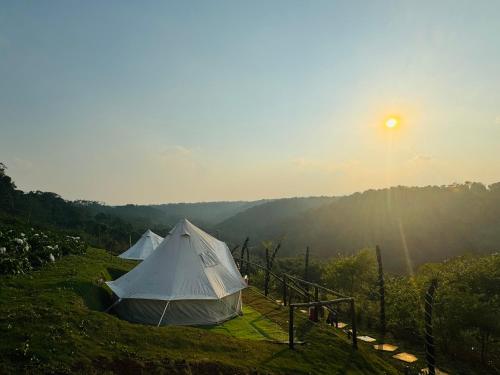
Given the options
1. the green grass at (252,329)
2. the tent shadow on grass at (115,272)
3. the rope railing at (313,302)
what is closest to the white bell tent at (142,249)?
the tent shadow on grass at (115,272)

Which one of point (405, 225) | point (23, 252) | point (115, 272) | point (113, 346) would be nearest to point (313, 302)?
point (113, 346)

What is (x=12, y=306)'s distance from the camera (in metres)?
9.20

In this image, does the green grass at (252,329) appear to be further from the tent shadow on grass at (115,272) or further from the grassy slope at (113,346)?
the tent shadow on grass at (115,272)

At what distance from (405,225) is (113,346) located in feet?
225

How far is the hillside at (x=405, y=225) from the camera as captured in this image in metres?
59.3

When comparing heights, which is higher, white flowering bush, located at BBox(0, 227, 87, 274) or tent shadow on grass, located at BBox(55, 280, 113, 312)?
white flowering bush, located at BBox(0, 227, 87, 274)

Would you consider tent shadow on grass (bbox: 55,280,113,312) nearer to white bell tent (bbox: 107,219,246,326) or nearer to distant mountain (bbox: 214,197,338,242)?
white bell tent (bbox: 107,219,246,326)

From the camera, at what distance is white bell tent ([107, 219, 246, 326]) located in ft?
42.8

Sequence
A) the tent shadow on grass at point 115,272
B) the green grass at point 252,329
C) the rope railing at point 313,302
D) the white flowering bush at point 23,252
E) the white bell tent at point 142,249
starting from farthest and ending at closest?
the white bell tent at point 142,249 → the tent shadow on grass at point 115,272 → the white flowering bush at point 23,252 → the green grass at point 252,329 → the rope railing at point 313,302

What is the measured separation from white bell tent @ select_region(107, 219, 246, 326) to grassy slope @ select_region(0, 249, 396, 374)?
4.79ft

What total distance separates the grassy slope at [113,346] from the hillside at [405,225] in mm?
39525

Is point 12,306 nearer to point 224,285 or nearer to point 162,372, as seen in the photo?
point 162,372

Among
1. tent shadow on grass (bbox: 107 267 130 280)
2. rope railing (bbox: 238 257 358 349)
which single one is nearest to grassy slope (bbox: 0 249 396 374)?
rope railing (bbox: 238 257 358 349)

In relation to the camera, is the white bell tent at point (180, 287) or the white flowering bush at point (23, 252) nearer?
the white bell tent at point (180, 287)
